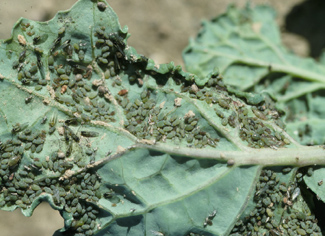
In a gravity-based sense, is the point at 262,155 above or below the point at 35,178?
above

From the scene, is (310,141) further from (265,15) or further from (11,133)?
(11,133)

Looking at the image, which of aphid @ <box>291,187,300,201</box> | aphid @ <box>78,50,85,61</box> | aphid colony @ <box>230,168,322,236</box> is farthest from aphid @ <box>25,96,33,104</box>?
aphid @ <box>291,187,300,201</box>

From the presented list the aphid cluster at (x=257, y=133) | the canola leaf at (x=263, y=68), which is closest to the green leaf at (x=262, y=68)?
the canola leaf at (x=263, y=68)

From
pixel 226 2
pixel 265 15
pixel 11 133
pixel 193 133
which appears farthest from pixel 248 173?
pixel 226 2

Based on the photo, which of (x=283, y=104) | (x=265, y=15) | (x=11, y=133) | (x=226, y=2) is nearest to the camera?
(x=11, y=133)

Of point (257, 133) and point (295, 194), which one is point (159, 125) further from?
point (295, 194)

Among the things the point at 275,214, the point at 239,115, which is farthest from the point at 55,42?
the point at 275,214

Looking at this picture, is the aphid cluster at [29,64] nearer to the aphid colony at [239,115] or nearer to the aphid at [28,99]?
the aphid at [28,99]
